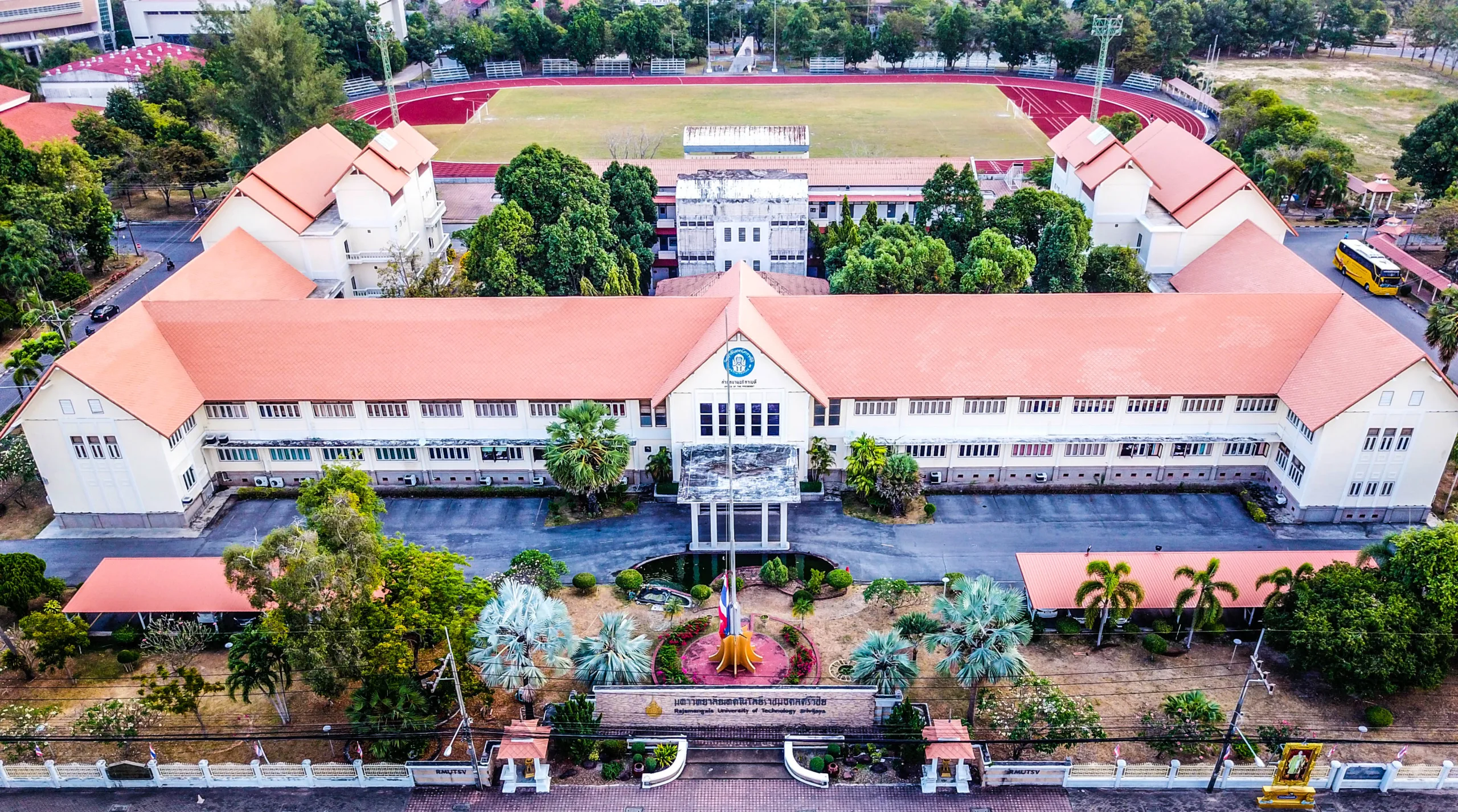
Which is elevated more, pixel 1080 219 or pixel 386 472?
pixel 1080 219

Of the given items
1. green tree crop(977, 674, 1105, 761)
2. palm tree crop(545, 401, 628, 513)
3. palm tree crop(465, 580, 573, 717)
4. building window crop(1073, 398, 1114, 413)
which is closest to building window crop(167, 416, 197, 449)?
palm tree crop(545, 401, 628, 513)

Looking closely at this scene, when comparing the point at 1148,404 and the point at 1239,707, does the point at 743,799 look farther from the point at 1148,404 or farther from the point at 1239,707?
the point at 1148,404

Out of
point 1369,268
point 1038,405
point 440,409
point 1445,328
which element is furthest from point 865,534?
point 1369,268

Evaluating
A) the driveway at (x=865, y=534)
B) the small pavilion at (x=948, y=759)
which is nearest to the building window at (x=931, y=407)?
the driveway at (x=865, y=534)

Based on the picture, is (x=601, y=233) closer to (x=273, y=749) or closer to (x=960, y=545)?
(x=960, y=545)

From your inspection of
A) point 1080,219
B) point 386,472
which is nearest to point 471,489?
point 386,472

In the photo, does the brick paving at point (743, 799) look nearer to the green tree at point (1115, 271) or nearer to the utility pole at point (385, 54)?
the green tree at point (1115, 271)

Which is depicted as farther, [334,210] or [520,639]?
[334,210]
